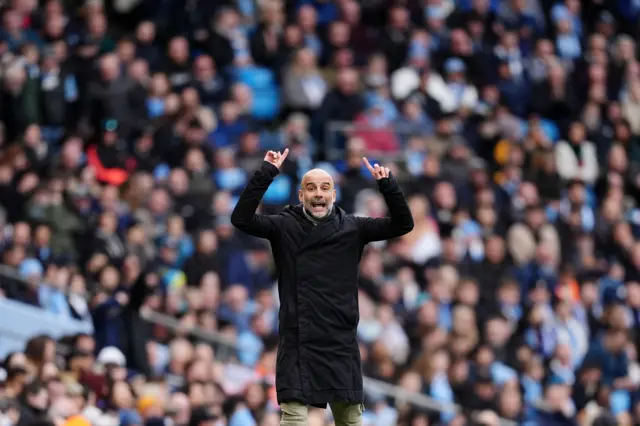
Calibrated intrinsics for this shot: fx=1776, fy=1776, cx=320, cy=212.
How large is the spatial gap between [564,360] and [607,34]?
706cm

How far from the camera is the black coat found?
31.3 feet

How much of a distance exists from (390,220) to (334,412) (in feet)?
3.62

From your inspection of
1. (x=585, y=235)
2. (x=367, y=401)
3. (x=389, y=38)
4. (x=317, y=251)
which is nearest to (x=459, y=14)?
(x=389, y=38)

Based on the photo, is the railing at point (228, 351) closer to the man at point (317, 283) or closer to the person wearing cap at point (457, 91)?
the person wearing cap at point (457, 91)

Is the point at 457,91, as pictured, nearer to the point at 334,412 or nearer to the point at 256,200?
the point at 334,412

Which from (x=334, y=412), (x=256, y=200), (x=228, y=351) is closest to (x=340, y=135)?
(x=228, y=351)

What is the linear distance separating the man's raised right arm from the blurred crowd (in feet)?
14.3

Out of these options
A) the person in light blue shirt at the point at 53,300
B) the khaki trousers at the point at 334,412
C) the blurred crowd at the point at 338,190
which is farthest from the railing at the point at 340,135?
the khaki trousers at the point at 334,412

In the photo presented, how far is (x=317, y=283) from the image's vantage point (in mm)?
9648

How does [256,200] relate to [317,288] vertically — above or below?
above

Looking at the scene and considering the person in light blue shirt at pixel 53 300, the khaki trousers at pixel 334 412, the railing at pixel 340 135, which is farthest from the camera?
the railing at pixel 340 135

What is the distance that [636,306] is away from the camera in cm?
2088

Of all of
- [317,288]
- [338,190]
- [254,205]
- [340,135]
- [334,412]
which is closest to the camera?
[254,205]

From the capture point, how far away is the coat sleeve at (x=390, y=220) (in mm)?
9750
